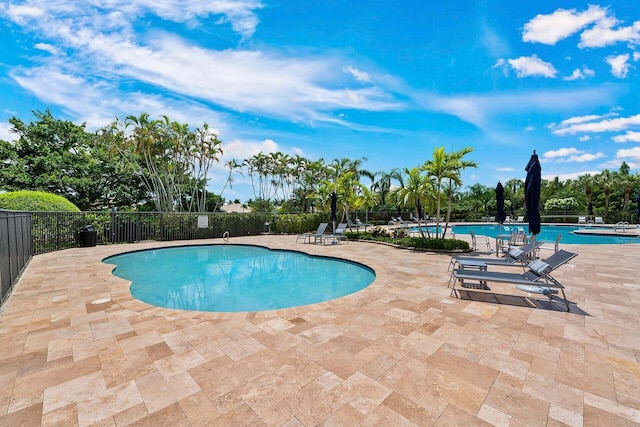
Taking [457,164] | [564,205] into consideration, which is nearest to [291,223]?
[457,164]

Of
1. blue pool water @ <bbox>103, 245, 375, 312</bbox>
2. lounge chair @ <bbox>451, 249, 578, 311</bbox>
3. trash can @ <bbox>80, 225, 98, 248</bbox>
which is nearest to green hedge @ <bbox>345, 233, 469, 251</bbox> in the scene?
blue pool water @ <bbox>103, 245, 375, 312</bbox>

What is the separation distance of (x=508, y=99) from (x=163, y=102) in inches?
851

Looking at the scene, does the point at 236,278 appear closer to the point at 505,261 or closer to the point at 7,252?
the point at 7,252

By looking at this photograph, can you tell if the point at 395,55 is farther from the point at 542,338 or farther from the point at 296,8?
the point at 542,338

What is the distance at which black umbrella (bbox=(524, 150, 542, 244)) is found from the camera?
21.3ft

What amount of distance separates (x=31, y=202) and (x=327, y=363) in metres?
15.3

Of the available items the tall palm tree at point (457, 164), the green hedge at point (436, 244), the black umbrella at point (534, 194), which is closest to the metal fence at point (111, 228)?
the green hedge at point (436, 244)

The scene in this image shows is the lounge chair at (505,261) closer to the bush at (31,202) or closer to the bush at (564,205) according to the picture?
the bush at (31,202)

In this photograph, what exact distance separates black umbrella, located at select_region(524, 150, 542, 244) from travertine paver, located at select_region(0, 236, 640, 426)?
6.21 feet

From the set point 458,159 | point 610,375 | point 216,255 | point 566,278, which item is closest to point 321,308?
point 610,375

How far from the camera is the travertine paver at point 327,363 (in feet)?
7.30

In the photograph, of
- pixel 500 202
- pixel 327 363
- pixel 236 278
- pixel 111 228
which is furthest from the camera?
pixel 111 228

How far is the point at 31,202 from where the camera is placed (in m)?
11.7

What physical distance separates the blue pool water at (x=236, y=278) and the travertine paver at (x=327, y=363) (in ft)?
4.74
